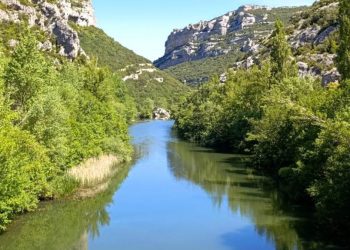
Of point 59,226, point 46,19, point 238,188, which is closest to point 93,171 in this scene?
point 59,226

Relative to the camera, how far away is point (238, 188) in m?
49.2

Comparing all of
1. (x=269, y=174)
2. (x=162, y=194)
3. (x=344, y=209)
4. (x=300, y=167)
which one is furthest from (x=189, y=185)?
(x=344, y=209)

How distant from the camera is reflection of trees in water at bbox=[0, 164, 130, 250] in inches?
1224

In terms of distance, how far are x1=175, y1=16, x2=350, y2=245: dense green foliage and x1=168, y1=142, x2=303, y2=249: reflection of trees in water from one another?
2380 millimetres

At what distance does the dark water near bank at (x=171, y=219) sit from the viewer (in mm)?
31719

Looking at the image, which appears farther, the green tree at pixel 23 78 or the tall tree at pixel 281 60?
the tall tree at pixel 281 60

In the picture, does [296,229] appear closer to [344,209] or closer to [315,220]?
[315,220]

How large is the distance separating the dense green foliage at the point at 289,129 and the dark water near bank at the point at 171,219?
264 cm

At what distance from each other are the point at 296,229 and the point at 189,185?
66.6ft

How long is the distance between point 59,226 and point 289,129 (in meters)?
26.6

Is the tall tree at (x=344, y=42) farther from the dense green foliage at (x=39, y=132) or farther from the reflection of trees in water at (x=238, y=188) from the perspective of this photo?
the dense green foliage at (x=39, y=132)

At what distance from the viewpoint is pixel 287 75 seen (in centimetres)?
7219

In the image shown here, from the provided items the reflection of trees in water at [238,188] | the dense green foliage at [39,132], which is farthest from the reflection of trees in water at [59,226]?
the reflection of trees in water at [238,188]

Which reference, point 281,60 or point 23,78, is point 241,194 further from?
Answer: point 281,60
